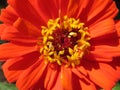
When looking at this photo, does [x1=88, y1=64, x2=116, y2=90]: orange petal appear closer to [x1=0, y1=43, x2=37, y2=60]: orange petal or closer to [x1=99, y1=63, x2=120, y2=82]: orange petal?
[x1=99, y1=63, x2=120, y2=82]: orange petal

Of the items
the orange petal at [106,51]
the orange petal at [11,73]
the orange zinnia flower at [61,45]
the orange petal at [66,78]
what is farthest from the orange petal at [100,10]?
the orange petal at [11,73]

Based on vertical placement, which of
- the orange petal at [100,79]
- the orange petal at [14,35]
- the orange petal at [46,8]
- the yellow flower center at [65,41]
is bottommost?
the orange petal at [100,79]

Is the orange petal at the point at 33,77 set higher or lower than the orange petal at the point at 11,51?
lower

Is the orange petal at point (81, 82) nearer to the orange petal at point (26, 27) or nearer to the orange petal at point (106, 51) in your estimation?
the orange petal at point (106, 51)

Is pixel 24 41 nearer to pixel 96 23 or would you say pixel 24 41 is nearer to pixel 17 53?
pixel 17 53

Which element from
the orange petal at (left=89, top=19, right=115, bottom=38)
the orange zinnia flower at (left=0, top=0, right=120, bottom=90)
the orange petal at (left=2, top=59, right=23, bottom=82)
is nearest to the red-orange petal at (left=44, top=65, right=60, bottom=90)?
the orange zinnia flower at (left=0, top=0, right=120, bottom=90)

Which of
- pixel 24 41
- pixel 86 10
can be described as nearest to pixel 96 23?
pixel 86 10

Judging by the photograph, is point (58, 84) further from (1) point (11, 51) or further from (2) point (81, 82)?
(1) point (11, 51)
